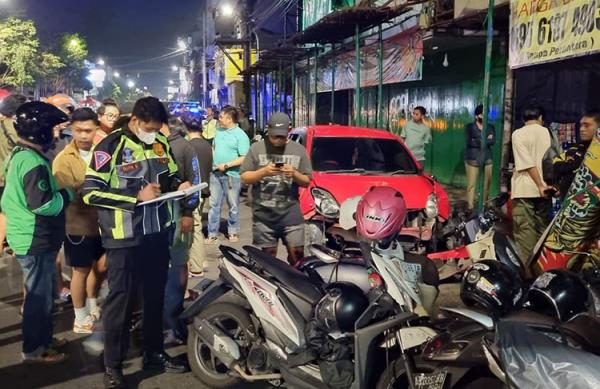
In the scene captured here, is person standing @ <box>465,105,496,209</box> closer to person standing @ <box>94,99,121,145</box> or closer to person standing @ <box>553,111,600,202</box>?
person standing @ <box>553,111,600,202</box>

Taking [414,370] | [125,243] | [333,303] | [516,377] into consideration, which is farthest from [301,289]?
[516,377]

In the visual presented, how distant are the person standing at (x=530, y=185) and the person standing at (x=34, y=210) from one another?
15.0ft

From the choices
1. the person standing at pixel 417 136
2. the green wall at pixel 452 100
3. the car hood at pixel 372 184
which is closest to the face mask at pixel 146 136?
the car hood at pixel 372 184

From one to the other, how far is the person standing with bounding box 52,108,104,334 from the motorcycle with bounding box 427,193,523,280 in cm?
302

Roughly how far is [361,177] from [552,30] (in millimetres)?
3207

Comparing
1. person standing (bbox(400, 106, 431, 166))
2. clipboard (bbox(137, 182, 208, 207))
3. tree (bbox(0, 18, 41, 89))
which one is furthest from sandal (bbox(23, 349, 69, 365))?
tree (bbox(0, 18, 41, 89))

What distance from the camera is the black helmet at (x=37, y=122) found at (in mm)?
4090

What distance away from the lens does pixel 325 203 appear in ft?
21.5

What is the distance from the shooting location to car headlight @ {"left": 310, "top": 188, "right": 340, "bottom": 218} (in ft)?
21.3

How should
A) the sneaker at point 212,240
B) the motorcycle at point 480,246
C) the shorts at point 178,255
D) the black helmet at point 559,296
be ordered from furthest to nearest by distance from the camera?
the sneaker at point 212,240 < the shorts at point 178,255 < the motorcycle at point 480,246 < the black helmet at point 559,296

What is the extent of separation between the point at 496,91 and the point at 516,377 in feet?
37.0

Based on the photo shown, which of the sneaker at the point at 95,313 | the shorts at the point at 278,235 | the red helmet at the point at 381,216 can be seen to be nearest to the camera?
the red helmet at the point at 381,216

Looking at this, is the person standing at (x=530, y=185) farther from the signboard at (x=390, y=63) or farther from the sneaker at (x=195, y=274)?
the signboard at (x=390, y=63)

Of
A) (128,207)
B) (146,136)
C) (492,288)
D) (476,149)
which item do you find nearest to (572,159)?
(492,288)
